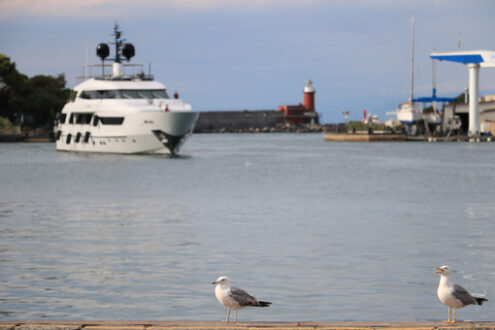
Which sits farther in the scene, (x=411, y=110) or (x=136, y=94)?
(x=411, y=110)

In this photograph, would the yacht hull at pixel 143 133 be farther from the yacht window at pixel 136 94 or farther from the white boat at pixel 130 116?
the yacht window at pixel 136 94

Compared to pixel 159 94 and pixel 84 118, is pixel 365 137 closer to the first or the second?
pixel 84 118

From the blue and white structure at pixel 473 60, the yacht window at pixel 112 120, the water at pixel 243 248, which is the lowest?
the water at pixel 243 248

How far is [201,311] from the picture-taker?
12.6 m

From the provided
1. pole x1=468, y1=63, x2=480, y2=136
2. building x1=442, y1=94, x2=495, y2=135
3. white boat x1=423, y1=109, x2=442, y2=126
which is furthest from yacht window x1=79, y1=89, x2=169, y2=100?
white boat x1=423, y1=109, x2=442, y2=126

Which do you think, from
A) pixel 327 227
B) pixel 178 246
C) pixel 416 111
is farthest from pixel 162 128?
pixel 416 111

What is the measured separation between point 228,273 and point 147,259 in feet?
8.40

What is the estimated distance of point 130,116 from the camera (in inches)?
2323

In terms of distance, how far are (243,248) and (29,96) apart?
10442cm

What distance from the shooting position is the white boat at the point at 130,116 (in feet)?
194

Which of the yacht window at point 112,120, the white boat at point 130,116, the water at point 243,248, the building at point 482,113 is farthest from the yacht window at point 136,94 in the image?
the building at point 482,113

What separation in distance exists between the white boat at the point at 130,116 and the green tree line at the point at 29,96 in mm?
48413

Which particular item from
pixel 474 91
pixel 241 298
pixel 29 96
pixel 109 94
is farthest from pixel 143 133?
pixel 29 96

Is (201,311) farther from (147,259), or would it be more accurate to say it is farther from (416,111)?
(416,111)
